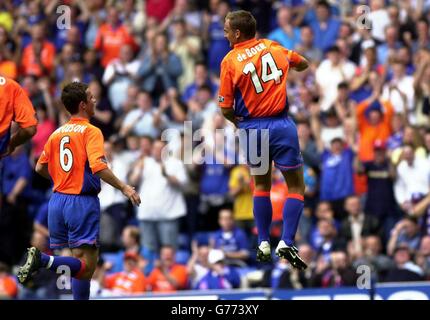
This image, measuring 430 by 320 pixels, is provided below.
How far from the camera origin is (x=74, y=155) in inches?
519

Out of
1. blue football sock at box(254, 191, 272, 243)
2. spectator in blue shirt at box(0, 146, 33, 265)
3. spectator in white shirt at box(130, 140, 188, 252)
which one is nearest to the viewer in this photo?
blue football sock at box(254, 191, 272, 243)

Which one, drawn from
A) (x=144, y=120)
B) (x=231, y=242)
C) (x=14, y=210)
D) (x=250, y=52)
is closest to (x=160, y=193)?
(x=231, y=242)

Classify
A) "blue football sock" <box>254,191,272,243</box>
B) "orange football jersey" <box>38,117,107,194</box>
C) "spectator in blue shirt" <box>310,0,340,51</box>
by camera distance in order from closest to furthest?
"orange football jersey" <box>38,117,107,194</box> → "blue football sock" <box>254,191,272,243</box> → "spectator in blue shirt" <box>310,0,340,51</box>

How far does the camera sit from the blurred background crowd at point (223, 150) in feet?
63.9

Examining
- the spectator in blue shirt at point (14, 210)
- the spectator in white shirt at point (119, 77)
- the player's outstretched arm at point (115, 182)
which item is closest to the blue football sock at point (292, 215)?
the player's outstretched arm at point (115, 182)

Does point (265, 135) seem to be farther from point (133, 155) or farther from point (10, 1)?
point (10, 1)

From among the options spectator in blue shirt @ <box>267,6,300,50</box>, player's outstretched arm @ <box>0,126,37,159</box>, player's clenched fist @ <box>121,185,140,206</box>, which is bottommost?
player's clenched fist @ <box>121,185,140,206</box>

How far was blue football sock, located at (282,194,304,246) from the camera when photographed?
44.1 ft

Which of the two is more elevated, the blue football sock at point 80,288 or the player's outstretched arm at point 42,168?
the player's outstretched arm at point 42,168

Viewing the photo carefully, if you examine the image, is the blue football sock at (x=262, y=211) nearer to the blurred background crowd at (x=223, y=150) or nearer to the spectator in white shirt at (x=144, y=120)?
the blurred background crowd at (x=223, y=150)

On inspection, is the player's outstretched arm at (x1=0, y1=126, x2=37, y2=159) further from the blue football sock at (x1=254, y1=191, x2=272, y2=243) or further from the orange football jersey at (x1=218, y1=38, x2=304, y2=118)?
the blue football sock at (x1=254, y1=191, x2=272, y2=243)

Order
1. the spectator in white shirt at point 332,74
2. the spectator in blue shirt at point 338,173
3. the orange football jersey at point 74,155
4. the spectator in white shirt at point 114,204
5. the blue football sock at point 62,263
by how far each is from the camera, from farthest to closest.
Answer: the spectator in white shirt at point 332,74
the spectator in white shirt at point 114,204
the spectator in blue shirt at point 338,173
the orange football jersey at point 74,155
the blue football sock at point 62,263

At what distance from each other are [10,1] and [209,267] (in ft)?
28.9

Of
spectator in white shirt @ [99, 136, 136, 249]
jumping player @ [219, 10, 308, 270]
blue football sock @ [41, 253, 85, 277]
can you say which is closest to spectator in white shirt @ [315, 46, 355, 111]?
spectator in white shirt @ [99, 136, 136, 249]
